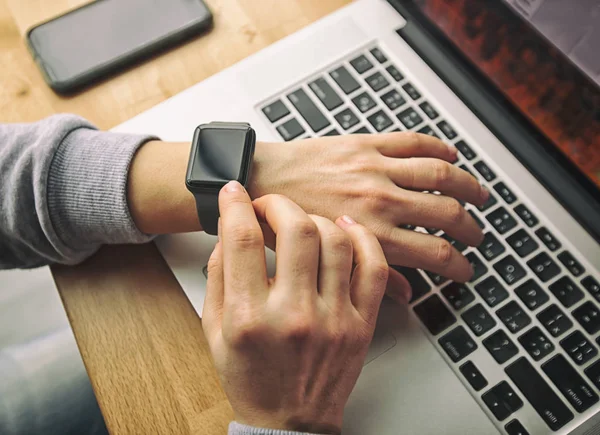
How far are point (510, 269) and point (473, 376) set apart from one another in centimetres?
11

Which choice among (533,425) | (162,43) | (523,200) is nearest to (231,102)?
(162,43)

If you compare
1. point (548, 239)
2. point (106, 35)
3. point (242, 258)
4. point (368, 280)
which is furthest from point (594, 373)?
point (106, 35)

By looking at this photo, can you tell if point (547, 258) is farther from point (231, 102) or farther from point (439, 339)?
point (231, 102)

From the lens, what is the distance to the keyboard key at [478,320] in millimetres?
476

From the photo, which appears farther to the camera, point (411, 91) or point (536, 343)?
point (411, 91)

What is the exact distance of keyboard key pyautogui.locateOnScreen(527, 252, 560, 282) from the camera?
0.49 m

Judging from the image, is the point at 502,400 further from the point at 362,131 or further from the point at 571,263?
the point at 362,131

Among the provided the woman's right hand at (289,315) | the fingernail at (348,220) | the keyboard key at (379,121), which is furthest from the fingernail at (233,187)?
the keyboard key at (379,121)

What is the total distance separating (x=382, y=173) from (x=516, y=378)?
0.76 feet

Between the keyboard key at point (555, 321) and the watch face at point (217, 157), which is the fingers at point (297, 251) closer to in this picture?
the watch face at point (217, 157)

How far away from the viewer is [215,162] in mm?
471

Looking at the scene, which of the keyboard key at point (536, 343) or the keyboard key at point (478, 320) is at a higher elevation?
the keyboard key at point (536, 343)

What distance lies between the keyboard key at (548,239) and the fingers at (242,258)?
0.30m

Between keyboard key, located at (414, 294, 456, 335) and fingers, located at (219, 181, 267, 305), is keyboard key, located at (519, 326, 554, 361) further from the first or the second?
fingers, located at (219, 181, 267, 305)
